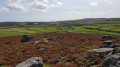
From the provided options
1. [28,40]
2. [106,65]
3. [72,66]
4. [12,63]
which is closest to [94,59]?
[72,66]

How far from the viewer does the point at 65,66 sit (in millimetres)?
14977

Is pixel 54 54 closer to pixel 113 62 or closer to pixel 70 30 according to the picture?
pixel 113 62

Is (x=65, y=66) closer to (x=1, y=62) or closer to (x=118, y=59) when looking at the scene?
(x=118, y=59)

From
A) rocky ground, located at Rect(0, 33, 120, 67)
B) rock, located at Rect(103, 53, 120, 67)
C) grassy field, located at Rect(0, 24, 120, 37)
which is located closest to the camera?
rock, located at Rect(103, 53, 120, 67)

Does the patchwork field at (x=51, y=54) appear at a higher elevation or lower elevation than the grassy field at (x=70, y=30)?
higher

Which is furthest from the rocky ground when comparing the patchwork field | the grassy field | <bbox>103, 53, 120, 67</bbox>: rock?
the grassy field

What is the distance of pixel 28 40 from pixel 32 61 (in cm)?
2993

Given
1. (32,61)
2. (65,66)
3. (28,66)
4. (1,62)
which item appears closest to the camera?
(28,66)

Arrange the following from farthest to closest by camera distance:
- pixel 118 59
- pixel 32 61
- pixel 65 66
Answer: pixel 65 66 → pixel 32 61 → pixel 118 59

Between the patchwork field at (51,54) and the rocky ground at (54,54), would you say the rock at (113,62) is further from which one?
the patchwork field at (51,54)

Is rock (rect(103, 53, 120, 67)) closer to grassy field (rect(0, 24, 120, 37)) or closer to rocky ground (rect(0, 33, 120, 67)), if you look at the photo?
rocky ground (rect(0, 33, 120, 67))

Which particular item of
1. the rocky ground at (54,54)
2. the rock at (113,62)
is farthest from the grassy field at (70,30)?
→ the rock at (113,62)

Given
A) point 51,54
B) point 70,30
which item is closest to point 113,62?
point 51,54

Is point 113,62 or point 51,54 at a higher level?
point 113,62
